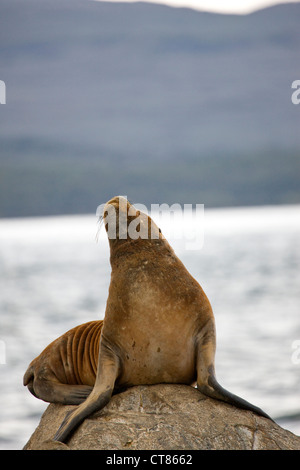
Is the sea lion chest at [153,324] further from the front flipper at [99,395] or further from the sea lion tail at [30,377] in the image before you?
the sea lion tail at [30,377]

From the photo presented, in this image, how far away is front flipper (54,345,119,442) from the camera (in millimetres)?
6137

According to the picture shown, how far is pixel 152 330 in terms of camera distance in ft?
21.0

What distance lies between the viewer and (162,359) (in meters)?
6.46

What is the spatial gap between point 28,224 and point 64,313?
97.0 meters

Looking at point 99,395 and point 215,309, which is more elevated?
point 215,309

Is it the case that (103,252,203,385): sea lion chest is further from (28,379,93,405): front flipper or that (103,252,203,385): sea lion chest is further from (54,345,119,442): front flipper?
(28,379,93,405): front flipper

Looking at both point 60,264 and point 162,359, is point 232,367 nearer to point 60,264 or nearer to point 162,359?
point 162,359

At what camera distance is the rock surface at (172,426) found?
5.98m

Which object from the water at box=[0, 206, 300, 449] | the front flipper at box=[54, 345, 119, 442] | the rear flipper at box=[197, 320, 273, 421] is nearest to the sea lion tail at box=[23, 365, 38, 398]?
the front flipper at box=[54, 345, 119, 442]

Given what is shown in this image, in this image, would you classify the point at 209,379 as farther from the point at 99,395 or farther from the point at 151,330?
the point at 99,395

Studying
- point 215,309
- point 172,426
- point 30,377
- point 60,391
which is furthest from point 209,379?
point 215,309

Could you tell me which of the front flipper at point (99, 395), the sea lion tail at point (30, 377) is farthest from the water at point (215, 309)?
the front flipper at point (99, 395)

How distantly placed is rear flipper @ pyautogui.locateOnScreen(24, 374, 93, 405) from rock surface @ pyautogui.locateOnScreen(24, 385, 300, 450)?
0.45 meters

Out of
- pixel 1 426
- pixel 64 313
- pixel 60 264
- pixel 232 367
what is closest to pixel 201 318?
pixel 1 426
